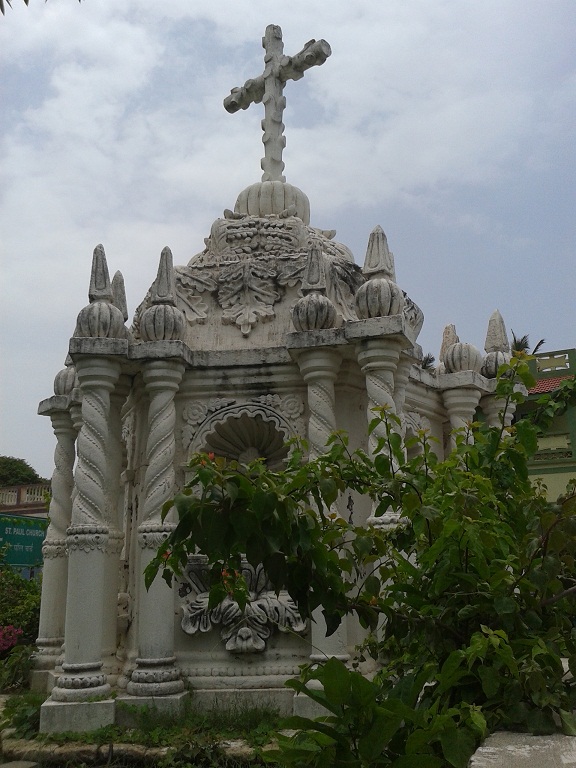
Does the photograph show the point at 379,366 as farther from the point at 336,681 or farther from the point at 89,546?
the point at 336,681

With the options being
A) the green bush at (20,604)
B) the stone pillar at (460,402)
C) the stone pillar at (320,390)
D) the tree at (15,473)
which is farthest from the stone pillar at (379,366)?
the tree at (15,473)

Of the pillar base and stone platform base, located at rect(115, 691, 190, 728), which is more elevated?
the pillar base

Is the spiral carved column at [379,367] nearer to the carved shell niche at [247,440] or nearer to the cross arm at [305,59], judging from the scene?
the carved shell niche at [247,440]

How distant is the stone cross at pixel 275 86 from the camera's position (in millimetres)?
9523

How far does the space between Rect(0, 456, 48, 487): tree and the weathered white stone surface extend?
4127cm

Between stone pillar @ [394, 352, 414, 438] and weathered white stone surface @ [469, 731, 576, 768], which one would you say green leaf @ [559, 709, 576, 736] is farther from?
stone pillar @ [394, 352, 414, 438]

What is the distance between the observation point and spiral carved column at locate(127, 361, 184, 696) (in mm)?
6703

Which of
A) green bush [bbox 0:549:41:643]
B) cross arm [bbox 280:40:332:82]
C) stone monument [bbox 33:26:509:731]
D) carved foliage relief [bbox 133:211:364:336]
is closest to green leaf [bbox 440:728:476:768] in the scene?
stone monument [bbox 33:26:509:731]

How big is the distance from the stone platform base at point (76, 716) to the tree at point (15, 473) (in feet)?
120

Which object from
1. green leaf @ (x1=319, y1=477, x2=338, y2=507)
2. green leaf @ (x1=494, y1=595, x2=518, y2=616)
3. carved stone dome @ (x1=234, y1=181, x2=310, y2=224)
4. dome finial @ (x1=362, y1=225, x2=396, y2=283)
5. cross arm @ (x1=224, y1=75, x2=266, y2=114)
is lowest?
green leaf @ (x1=494, y1=595, x2=518, y2=616)

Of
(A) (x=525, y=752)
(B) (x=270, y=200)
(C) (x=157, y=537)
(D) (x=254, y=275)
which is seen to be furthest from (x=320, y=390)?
(A) (x=525, y=752)

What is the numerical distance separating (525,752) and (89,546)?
5.44 metres

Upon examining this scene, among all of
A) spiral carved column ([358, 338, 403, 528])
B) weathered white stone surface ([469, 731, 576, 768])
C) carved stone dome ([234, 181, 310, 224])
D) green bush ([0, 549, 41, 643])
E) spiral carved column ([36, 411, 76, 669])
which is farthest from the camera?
green bush ([0, 549, 41, 643])

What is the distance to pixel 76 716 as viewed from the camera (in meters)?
6.48
